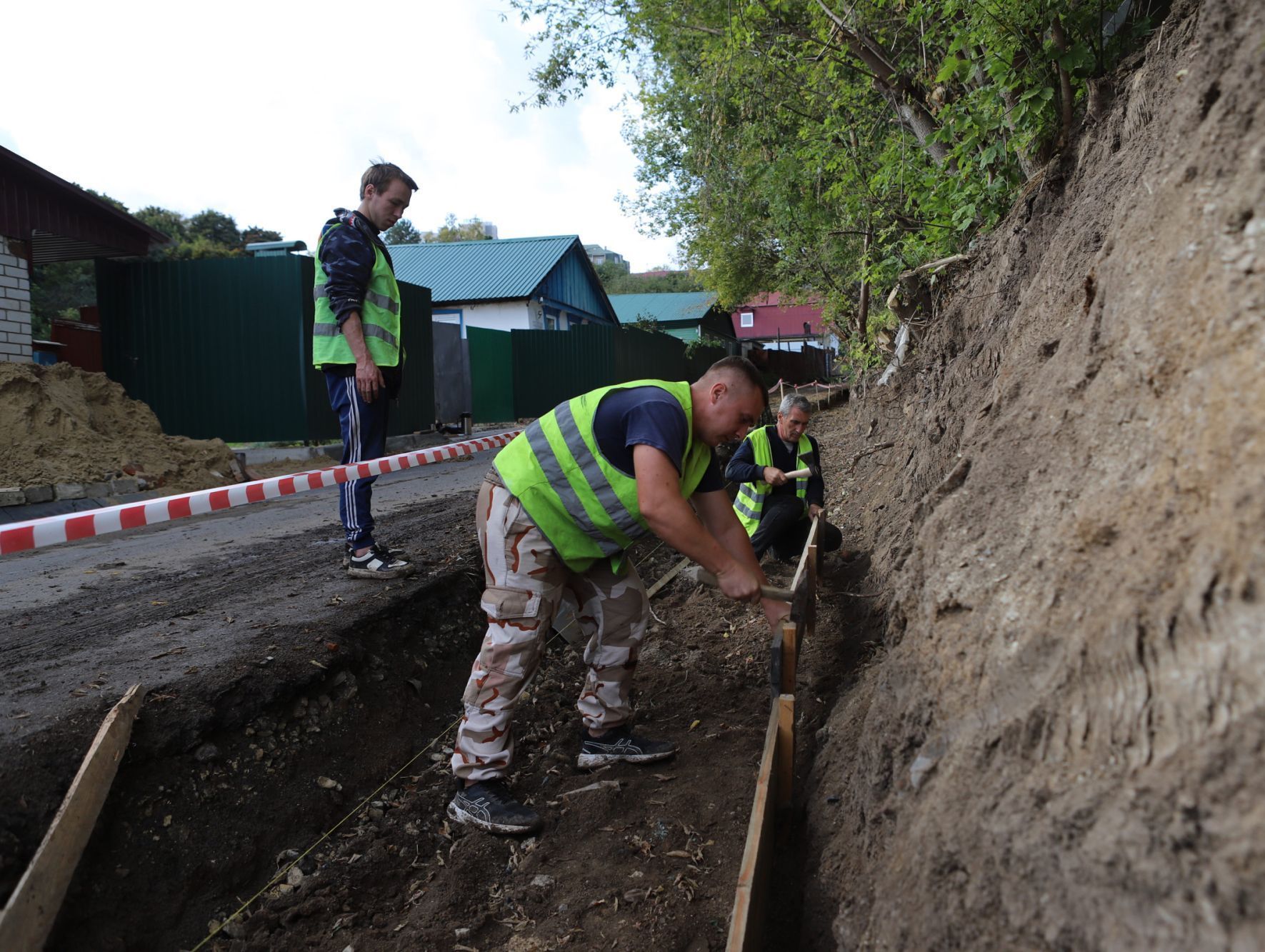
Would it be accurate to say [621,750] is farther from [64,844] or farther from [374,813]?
[64,844]

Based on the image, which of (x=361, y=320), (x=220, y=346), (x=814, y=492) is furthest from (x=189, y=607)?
(x=220, y=346)

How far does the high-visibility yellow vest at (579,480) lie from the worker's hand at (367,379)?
1440 millimetres

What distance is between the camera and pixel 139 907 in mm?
2406

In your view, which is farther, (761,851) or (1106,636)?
(761,851)

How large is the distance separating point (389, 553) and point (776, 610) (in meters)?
2.57

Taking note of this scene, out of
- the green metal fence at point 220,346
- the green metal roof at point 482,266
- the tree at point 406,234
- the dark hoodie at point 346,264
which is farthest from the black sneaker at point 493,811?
the tree at point 406,234

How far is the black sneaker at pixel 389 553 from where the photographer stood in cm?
456

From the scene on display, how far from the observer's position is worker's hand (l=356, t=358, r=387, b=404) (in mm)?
4082

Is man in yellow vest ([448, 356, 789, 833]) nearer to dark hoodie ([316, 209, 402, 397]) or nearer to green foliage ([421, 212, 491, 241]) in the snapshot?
dark hoodie ([316, 209, 402, 397])

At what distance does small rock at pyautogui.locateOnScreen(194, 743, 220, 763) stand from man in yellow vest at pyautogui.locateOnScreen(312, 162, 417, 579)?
5.22 feet

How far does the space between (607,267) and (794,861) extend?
76890 mm

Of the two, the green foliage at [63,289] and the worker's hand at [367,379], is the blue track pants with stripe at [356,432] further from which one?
the green foliage at [63,289]

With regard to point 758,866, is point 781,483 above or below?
above

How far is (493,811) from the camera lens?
9.44 feet
